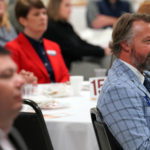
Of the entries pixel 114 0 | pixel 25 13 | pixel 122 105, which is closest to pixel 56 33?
pixel 25 13

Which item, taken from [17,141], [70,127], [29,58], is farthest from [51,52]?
[17,141]

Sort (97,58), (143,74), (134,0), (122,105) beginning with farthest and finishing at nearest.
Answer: (134,0), (97,58), (143,74), (122,105)

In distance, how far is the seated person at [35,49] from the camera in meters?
3.64

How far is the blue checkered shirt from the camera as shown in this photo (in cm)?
176

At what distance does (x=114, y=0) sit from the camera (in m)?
6.97

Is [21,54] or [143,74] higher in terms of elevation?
[143,74]

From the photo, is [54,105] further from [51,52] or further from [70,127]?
[51,52]

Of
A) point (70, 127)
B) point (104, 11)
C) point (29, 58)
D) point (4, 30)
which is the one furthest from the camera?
point (104, 11)

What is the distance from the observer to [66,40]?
207 inches

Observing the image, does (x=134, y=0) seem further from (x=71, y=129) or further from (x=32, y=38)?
(x=71, y=129)

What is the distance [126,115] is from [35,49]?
6.97 feet

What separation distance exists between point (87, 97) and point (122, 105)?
3.71 feet

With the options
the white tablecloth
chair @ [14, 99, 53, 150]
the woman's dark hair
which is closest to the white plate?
the white tablecloth

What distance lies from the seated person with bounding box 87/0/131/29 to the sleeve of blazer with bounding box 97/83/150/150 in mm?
5152
